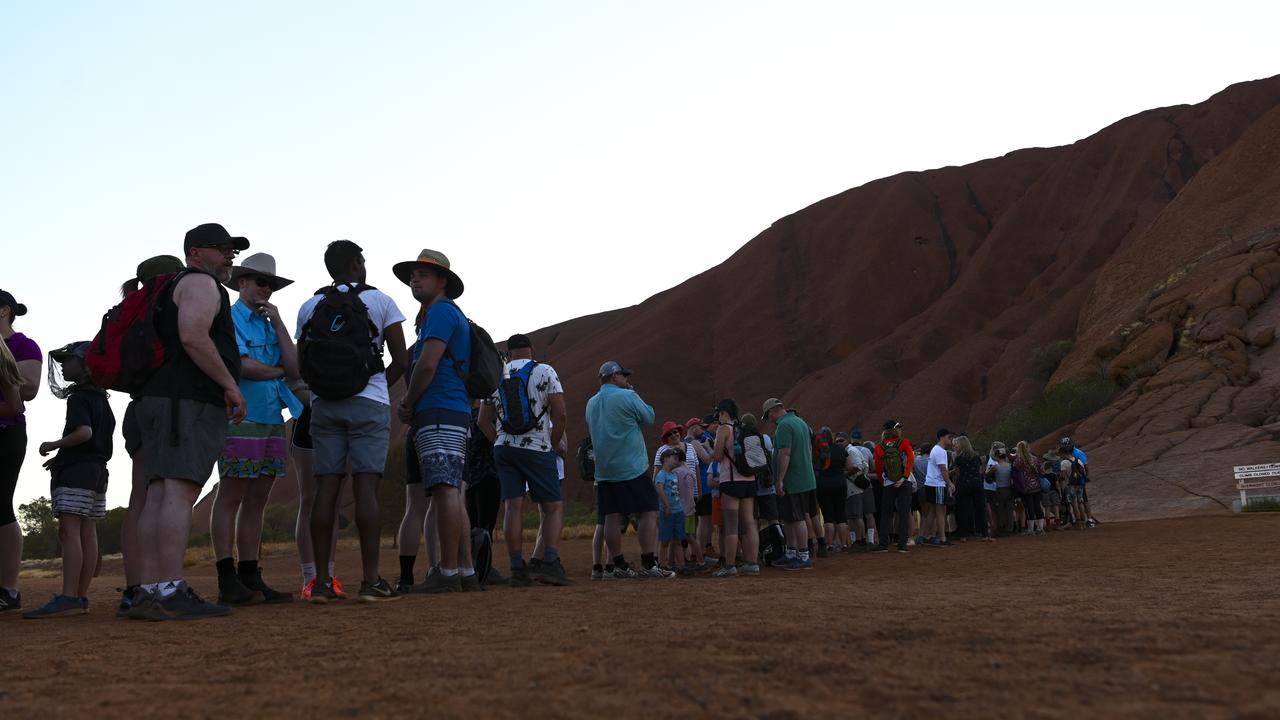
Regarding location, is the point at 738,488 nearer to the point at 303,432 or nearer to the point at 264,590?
the point at 303,432

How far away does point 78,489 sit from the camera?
276 inches

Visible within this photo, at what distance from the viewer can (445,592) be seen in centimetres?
729

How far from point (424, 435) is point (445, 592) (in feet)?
3.57

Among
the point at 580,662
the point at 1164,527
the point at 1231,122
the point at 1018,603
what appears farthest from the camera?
the point at 1231,122

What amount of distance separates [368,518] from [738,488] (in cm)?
436

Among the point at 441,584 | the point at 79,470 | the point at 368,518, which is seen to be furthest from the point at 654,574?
the point at 79,470

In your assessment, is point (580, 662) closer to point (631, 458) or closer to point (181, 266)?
point (181, 266)

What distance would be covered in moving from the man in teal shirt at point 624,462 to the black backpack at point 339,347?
318 cm

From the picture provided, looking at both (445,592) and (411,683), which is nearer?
(411,683)

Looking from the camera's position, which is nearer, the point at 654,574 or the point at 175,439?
the point at 175,439

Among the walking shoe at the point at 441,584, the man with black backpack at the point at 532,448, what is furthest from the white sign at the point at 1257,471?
the walking shoe at the point at 441,584

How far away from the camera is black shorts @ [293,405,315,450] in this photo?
23.9 feet

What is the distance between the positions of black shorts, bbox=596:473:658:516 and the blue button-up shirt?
3470mm

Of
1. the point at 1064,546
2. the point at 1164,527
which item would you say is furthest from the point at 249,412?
the point at 1164,527
